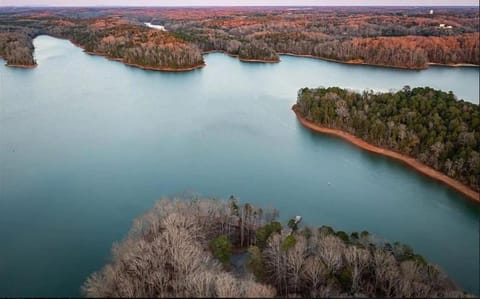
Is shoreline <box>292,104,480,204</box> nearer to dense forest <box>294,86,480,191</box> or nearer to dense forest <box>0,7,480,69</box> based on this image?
dense forest <box>294,86,480,191</box>

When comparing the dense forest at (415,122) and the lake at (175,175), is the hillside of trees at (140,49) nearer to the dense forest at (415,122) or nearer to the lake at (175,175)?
the lake at (175,175)

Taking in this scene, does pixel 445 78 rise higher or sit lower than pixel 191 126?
higher

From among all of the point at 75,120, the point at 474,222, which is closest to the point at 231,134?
the point at 75,120

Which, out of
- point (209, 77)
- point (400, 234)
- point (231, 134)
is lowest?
point (400, 234)

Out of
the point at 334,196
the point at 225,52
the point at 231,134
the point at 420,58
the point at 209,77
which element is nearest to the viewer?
the point at 334,196

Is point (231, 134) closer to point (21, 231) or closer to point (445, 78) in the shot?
point (21, 231)

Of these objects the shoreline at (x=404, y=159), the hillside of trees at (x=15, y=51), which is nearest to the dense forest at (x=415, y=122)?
the shoreline at (x=404, y=159)

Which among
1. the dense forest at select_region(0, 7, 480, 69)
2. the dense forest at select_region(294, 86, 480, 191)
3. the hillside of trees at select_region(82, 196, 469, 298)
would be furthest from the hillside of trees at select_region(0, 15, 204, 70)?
the hillside of trees at select_region(82, 196, 469, 298)

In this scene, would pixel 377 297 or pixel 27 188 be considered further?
pixel 27 188
